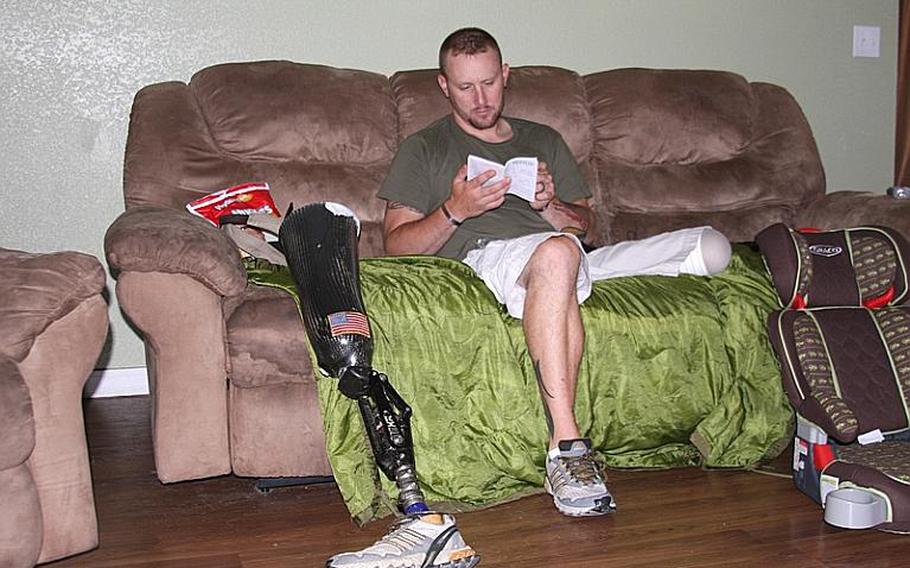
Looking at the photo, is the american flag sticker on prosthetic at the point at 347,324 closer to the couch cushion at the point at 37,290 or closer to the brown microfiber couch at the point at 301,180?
the brown microfiber couch at the point at 301,180

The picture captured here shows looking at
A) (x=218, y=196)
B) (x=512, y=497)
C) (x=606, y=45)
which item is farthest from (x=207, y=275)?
(x=606, y=45)

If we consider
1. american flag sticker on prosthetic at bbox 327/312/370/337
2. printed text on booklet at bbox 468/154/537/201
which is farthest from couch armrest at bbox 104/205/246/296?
printed text on booklet at bbox 468/154/537/201

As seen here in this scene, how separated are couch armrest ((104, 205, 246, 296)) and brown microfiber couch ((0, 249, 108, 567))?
0.21 meters

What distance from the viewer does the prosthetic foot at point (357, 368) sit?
196cm

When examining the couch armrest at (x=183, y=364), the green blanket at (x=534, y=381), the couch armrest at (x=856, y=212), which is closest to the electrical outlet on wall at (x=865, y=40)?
the couch armrest at (x=856, y=212)

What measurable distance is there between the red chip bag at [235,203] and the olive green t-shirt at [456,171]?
32 centimetres

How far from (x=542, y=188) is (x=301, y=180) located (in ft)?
2.40

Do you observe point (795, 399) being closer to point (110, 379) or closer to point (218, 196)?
point (218, 196)

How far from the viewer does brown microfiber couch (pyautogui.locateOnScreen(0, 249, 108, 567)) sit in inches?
73.9

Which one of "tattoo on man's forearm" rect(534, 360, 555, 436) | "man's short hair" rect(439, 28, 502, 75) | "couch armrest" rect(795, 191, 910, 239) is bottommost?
"tattoo on man's forearm" rect(534, 360, 555, 436)

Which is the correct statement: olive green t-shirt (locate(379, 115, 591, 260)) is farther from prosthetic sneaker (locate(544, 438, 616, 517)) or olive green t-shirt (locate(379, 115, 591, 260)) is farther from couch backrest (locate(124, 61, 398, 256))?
prosthetic sneaker (locate(544, 438, 616, 517))

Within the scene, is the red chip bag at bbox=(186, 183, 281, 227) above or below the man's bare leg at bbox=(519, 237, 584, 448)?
above

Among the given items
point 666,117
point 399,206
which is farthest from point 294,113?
point 666,117

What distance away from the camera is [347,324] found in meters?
2.18
